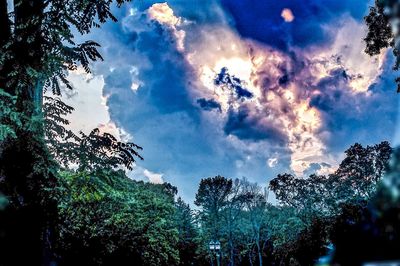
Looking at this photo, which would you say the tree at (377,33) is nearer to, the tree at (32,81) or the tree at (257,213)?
the tree at (32,81)

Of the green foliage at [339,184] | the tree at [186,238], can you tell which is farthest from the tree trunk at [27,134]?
the tree at [186,238]

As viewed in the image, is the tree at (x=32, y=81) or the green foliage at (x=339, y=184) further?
the green foliage at (x=339, y=184)

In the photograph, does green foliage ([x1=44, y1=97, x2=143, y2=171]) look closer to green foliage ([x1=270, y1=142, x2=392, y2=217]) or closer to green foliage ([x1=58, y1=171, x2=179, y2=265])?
green foliage ([x1=58, y1=171, x2=179, y2=265])

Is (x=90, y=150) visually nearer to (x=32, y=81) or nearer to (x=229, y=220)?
(x=32, y=81)

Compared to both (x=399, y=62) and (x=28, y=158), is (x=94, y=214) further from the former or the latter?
(x=399, y=62)

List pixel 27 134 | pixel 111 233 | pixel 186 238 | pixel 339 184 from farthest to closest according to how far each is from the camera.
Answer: pixel 186 238 → pixel 339 184 → pixel 111 233 → pixel 27 134

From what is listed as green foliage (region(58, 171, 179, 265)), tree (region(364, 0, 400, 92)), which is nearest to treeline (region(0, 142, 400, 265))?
green foliage (region(58, 171, 179, 265))

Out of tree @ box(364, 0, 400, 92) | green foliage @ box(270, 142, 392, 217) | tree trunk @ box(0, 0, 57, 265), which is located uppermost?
green foliage @ box(270, 142, 392, 217)

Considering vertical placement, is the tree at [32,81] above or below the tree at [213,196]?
below

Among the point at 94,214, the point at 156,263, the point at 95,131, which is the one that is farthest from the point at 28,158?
the point at 156,263

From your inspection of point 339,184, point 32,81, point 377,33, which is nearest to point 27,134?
point 32,81

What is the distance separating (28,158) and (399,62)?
9966 mm

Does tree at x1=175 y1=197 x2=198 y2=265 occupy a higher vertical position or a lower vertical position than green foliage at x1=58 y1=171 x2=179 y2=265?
higher

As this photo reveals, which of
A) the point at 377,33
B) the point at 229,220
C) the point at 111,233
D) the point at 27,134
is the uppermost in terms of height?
the point at 229,220
